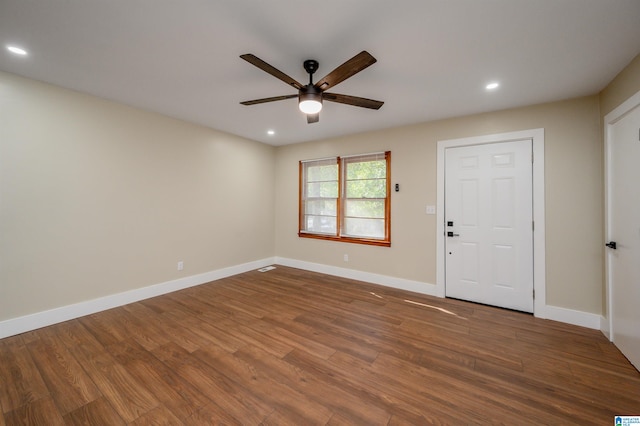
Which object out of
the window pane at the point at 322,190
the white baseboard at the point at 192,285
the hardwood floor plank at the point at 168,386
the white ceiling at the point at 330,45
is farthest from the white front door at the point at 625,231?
the window pane at the point at 322,190

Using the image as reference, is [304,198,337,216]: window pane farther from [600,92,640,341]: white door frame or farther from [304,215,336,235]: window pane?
[600,92,640,341]: white door frame

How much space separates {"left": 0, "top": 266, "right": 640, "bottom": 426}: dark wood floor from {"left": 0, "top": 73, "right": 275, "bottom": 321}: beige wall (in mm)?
485

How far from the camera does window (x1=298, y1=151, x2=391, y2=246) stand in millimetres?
4219

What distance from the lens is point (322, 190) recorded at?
4941 millimetres

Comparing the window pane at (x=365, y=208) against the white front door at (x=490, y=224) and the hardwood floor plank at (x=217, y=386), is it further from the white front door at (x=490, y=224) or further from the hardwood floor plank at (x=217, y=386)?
the hardwood floor plank at (x=217, y=386)

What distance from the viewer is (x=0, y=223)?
7.95ft

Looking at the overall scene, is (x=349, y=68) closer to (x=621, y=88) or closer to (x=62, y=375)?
(x=621, y=88)

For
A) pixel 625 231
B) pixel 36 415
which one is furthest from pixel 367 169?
pixel 36 415

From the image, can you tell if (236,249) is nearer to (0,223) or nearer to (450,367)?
(0,223)

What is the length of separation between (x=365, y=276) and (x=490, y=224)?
2.03 meters

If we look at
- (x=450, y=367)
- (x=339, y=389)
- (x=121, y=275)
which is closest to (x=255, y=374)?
(x=339, y=389)

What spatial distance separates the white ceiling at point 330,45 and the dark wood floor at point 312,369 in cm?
259

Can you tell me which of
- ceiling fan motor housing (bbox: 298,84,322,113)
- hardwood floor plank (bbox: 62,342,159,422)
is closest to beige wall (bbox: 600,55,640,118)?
ceiling fan motor housing (bbox: 298,84,322,113)

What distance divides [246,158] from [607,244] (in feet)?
16.7
